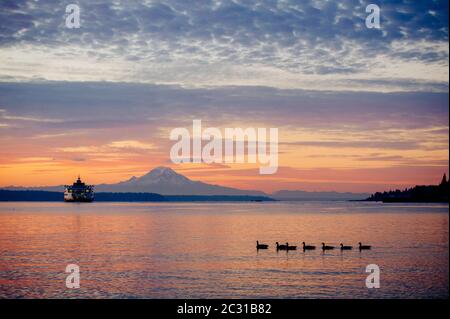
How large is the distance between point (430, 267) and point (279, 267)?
16275 millimetres

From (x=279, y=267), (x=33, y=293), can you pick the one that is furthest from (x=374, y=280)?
(x=33, y=293)

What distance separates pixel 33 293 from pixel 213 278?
51.1 feet

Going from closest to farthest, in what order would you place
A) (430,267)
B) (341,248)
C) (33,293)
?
(33,293)
(430,267)
(341,248)

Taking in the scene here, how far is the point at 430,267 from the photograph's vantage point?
177 feet

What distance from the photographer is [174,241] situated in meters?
81.4
